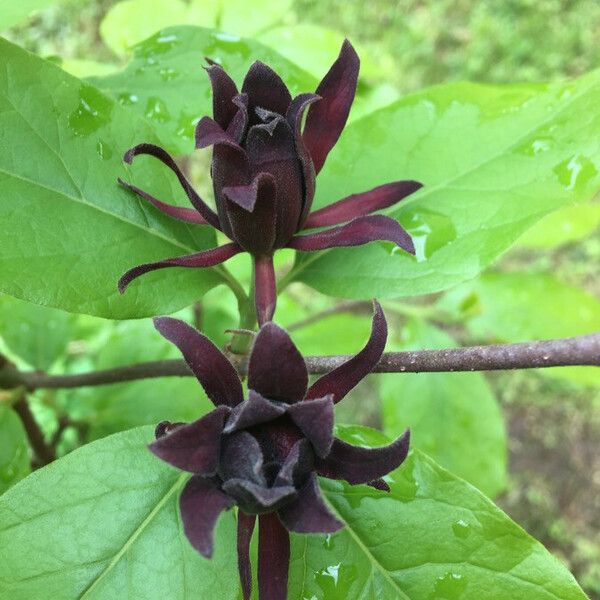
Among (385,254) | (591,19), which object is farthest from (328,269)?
(591,19)

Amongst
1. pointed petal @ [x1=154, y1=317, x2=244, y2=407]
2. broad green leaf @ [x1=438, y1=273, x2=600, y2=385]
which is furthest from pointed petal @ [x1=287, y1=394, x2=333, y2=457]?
broad green leaf @ [x1=438, y1=273, x2=600, y2=385]

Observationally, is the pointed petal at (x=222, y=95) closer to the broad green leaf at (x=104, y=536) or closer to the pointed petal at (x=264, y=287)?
the pointed petal at (x=264, y=287)

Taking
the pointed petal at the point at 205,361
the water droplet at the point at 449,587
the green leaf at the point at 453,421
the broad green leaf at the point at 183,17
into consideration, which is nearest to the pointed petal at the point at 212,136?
the pointed petal at the point at 205,361

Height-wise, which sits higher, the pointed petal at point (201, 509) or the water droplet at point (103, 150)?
the water droplet at point (103, 150)

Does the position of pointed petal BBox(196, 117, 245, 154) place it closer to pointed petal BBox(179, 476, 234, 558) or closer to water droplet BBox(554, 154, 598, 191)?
pointed petal BBox(179, 476, 234, 558)

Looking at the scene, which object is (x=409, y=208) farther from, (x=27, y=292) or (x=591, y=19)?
(x=591, y=19)
